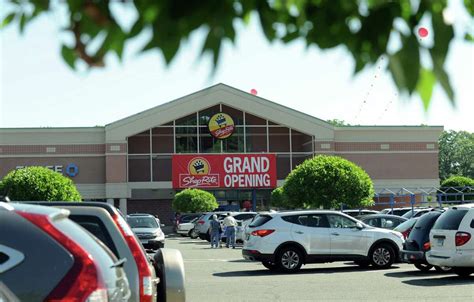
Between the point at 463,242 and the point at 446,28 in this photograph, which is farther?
the point at 463,242

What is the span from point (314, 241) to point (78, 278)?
14.7 metres

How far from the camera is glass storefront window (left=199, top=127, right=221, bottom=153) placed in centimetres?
5809

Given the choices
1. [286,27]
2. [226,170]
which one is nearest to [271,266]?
[286,27]

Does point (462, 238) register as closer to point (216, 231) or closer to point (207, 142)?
point (216, 231)

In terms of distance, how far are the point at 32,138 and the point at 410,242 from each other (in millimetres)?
42863

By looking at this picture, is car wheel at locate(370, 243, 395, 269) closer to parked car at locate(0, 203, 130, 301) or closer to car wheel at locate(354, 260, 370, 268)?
car wheel at locate(354, 260, 370, 268)

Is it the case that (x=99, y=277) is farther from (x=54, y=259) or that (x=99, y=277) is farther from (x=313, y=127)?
(x=313, y=127)

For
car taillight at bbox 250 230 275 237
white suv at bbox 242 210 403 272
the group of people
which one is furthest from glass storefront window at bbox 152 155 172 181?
car taillight at bbox 250 230 275 237

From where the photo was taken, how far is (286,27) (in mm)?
2879

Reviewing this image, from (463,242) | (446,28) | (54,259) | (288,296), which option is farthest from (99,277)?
(463,242)

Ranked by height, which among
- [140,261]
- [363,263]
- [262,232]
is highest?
[140,261]

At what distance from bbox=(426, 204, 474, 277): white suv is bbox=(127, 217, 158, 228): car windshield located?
47.1 feet

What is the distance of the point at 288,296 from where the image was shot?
13.6 m

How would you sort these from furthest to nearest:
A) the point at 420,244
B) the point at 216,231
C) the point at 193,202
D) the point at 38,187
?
the point at 193,202 < the point at 216,231 < the point at 38,187 < the point at 420,244
